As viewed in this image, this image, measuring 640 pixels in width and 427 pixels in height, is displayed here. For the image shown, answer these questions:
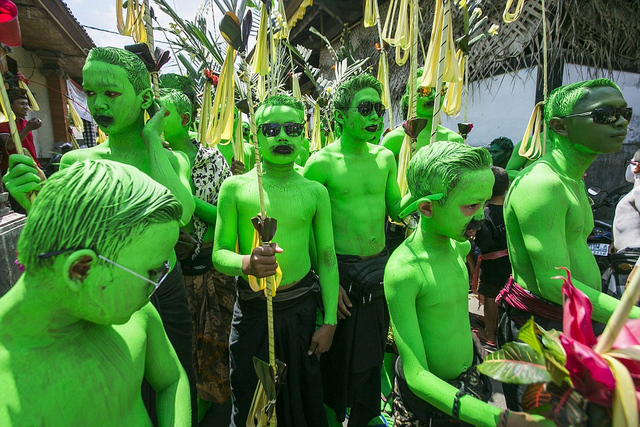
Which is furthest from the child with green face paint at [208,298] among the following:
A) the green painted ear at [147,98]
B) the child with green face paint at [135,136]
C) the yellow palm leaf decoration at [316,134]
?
the yellow palm leaf decoration at [316,134]

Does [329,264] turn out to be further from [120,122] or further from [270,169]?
[120,122]

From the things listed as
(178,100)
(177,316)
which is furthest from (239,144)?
(177,316)

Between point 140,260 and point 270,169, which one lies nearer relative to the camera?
point 140,260

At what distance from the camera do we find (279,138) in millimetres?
1959

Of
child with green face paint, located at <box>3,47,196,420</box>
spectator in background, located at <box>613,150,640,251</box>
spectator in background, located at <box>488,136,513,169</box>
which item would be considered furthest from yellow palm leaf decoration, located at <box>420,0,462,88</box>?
spectator in background, located at <box>488,136,513,169</box>

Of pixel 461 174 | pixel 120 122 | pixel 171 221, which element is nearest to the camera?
pixel 171 221

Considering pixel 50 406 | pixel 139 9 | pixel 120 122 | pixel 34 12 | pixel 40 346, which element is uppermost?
pixel 34 12

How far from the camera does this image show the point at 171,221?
2.93 ft

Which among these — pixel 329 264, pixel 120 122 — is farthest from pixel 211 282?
pixel 120 122

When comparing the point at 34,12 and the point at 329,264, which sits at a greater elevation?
the point at 34,12

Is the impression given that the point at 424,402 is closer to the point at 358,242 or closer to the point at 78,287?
the point at 358,242

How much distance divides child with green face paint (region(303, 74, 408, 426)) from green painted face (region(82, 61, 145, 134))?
1.18 meters

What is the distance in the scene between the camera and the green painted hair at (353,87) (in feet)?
8.50

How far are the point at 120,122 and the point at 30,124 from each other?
77 centimetres
